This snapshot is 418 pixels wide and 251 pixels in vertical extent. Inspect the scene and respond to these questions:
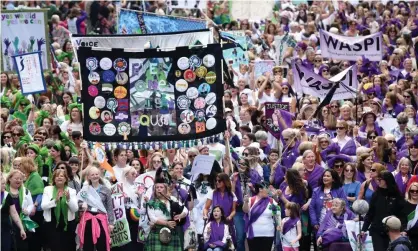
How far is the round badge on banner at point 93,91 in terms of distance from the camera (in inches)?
954

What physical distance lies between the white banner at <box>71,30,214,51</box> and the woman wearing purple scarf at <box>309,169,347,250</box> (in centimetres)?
413

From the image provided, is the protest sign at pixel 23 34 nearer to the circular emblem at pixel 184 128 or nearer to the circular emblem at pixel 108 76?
the circular emblem at pixel 108 76

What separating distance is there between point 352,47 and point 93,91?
8569 millimetres

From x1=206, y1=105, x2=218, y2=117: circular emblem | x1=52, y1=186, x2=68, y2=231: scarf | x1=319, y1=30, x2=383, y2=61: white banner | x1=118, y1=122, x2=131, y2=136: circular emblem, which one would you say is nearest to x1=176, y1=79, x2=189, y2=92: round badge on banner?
x1=206, y1=105, x2=218, y2=117: circular emblem

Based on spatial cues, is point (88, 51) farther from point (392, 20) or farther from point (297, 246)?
point (392, 20)

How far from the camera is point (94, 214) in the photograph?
22.4 metres

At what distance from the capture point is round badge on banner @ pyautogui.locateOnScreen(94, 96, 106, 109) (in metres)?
24.2

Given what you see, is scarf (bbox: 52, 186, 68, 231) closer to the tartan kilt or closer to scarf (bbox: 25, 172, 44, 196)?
scarf (bbox: 25, 172, 44, 196)

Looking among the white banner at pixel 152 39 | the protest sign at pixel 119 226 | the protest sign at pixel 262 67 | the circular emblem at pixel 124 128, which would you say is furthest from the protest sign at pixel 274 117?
the protest sign at pixel 119 226

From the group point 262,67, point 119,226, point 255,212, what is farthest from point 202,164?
point 262,67

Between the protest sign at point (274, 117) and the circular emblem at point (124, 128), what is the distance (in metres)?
3.26

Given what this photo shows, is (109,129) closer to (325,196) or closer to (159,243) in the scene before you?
(159,243)

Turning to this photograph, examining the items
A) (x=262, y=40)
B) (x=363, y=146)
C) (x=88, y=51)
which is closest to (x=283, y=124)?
(x=363, y=146)

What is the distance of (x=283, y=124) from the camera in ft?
88.0
